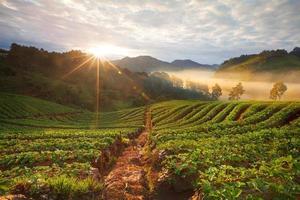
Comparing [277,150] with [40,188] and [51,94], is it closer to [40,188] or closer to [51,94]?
[40,188]

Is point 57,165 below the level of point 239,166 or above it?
below

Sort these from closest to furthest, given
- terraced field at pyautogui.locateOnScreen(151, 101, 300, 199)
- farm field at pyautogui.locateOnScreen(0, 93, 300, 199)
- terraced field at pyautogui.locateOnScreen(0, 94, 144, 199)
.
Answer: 1. terraced field at pyautogui.locateOnScreen(151, 101, 300, 199)
2. farm field at pyautogui.locateOnScreen(0, 93, 300, 199)
3. terraced field at pyautogui.locateOnScreen(0, 94, 144, 199)

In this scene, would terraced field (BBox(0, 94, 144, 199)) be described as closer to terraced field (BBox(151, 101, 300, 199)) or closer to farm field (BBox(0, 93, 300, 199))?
farm field (BBox(0, 93, 300, 199))

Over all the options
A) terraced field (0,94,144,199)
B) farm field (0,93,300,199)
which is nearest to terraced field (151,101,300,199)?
farm field (0,93,300,199)

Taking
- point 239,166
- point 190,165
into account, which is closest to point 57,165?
point 190,165

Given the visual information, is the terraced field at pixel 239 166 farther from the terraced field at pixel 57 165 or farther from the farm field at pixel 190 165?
the terraced field at pixel 57 165

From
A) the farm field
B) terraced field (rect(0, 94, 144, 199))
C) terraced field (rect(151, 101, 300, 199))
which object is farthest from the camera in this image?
terraced field (rect(0, 94, 144, 199))

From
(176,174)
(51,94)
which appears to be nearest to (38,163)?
(176,174)

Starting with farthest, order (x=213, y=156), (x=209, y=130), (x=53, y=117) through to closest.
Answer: (x=53, y=117) → (x=209, y=130) → (x=213, y=156)

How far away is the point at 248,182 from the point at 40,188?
9.12 meters

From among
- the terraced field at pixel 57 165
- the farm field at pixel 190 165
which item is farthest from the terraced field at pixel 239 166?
the terraced field at pixel 57 165

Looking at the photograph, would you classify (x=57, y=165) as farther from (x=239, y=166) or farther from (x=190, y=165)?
(x=239, y=166)

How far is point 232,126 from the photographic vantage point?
131ft

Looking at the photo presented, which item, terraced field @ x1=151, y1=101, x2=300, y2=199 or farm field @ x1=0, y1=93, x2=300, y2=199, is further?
farm field @ x1=0, y1=93, x2=300, y2=199
